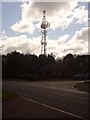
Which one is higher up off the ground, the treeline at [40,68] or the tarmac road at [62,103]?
the treeline at [40,68]

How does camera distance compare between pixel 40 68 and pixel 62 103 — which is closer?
pixel 62 103

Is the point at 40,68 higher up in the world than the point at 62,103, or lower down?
higher up

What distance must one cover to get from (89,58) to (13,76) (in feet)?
77.4

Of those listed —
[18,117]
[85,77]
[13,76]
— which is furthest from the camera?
[13,76]

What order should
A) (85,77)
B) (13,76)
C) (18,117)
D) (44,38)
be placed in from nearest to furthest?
(18,117), (85,77), (44,38), (13,76)

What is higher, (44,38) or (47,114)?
(44,38)

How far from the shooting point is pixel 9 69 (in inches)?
4306

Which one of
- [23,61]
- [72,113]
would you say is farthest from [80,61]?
[72,113]

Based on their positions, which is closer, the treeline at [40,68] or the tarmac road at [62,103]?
the tarmac road at [62,103]

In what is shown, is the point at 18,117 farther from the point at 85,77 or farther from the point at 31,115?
the point at 85,77

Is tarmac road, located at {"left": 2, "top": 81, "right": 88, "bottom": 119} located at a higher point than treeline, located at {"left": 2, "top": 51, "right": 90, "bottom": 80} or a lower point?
lower

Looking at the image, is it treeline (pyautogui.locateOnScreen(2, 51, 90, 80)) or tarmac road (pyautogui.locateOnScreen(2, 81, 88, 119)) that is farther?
treeline (pyautogui.locateOnScreen(2, 51, 90, 80))

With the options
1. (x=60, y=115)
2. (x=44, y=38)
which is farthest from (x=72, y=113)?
(x=44, y=38)

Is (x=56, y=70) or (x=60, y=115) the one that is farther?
(x=56, y=70)
